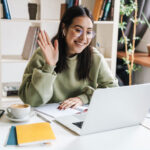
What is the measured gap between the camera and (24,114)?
1.21 meters

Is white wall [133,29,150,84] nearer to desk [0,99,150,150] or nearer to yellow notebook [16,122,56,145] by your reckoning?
desk [0,99,150,150]

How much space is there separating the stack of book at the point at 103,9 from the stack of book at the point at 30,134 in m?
1.80

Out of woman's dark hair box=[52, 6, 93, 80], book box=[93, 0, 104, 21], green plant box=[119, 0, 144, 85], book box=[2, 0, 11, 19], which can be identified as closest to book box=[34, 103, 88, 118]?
woman's dark hair box=[52, 6, 93, 80]

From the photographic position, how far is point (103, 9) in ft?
8.93

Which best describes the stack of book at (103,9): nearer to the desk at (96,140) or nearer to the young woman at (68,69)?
the young woman at (68,69)

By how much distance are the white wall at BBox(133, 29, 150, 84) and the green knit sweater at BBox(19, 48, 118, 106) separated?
1489 millimetres

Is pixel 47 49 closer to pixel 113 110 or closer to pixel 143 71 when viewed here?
pixel 113 110

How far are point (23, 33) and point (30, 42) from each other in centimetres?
18

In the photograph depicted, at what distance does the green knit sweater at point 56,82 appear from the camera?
149 cm

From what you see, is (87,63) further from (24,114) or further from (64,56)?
(24,114)

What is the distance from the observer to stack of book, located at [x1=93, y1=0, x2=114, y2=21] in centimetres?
269

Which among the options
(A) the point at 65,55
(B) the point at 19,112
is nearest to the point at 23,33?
(A) the point at 65,55

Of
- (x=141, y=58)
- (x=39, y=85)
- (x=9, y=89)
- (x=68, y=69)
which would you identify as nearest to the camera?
(x=39, y=85)

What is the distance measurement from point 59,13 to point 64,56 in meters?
1.20
